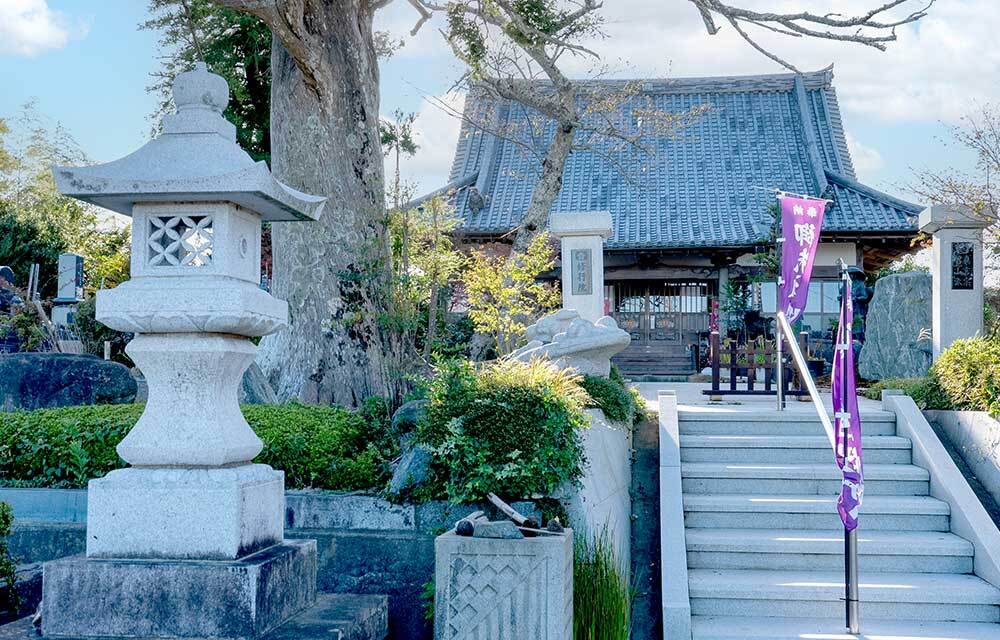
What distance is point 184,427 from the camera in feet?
15.8

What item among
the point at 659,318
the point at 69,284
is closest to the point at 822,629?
the point at 69,284

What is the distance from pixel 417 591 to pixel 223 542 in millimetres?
1941

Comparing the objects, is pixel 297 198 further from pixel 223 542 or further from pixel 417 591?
pixel 417 591

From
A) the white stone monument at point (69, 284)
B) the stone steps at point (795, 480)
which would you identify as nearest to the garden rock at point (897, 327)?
the stone steps at point (795, 480)

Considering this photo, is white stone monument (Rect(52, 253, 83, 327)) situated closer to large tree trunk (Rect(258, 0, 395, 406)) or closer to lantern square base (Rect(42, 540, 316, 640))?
large tree trunk (Rect(258, 0, 395, 406))

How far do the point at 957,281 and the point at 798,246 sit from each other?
7.77 feet

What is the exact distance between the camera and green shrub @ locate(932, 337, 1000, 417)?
8547 mm

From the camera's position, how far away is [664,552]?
7102mm

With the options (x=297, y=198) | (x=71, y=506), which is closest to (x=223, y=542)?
(x=297, y=198)

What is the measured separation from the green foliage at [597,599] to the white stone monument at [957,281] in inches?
277

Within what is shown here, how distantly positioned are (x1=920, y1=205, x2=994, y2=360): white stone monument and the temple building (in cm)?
673

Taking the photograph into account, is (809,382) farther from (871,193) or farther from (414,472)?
(871,193)

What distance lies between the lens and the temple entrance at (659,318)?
20.2m

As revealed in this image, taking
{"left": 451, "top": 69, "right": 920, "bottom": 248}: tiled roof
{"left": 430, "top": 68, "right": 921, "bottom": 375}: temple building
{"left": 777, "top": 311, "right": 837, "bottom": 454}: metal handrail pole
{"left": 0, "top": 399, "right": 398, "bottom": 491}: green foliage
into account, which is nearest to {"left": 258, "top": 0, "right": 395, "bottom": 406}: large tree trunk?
{"left": 0, "top": 399, "right": 398, "bottom": 491}: green foliage
